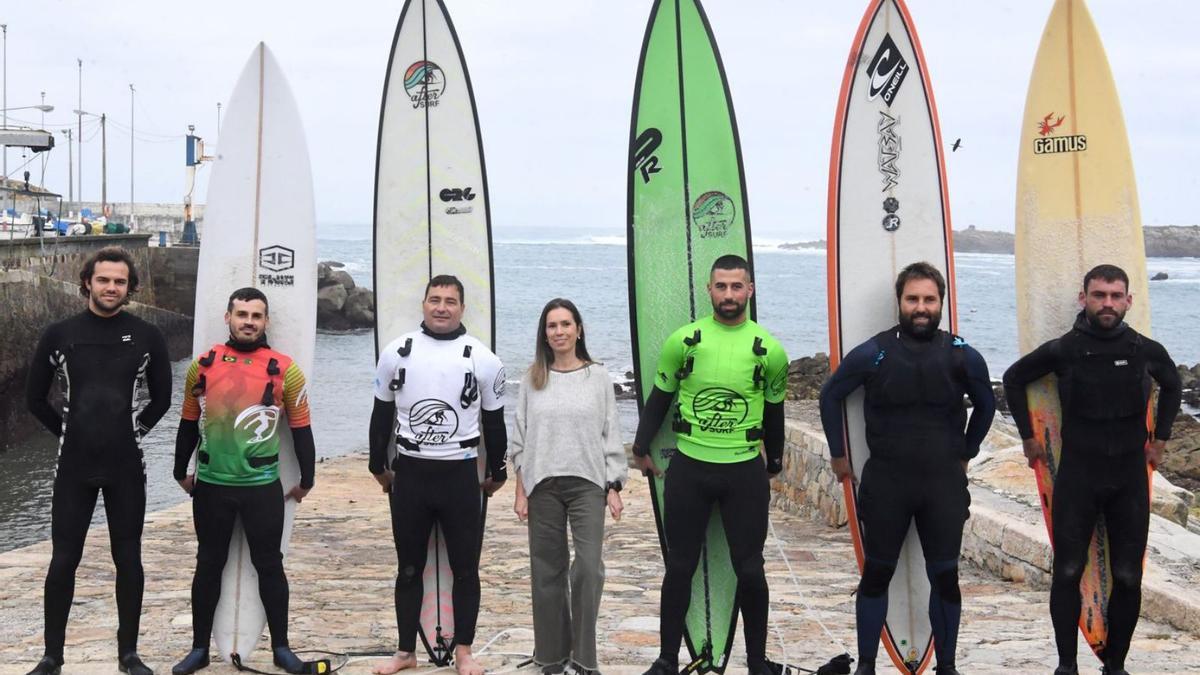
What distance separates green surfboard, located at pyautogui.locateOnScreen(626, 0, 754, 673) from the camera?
4773 millimetres

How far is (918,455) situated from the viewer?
3.70 meters

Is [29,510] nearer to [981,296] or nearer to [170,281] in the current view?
[170,281]

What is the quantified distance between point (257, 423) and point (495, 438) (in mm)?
789

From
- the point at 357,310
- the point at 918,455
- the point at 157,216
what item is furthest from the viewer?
the point at 157,216

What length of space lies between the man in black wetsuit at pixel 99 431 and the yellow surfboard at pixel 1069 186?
317cm

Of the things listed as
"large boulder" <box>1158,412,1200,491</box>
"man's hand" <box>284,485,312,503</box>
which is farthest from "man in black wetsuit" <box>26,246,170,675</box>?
"large boulder" <box>1158,412,1200,491</box>

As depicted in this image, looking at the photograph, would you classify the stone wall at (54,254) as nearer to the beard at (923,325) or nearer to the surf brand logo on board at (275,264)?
the surf brand logo on board at (275,264)

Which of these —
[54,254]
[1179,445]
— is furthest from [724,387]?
[54,254]

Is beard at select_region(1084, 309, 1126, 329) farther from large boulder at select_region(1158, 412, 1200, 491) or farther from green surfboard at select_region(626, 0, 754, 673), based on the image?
large boulder at select_region(1158, 412, 1200, 491)

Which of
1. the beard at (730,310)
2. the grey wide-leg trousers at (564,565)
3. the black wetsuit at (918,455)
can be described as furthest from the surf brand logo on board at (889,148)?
the grey wide-leg trousers at (564,565)

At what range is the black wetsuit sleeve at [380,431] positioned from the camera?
12.9 ft

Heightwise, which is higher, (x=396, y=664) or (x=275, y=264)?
(x=275, y=264)

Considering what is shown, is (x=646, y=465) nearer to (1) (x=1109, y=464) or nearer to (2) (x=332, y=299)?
(1) (x=1109, y=464)

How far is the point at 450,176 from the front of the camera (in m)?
5.14
